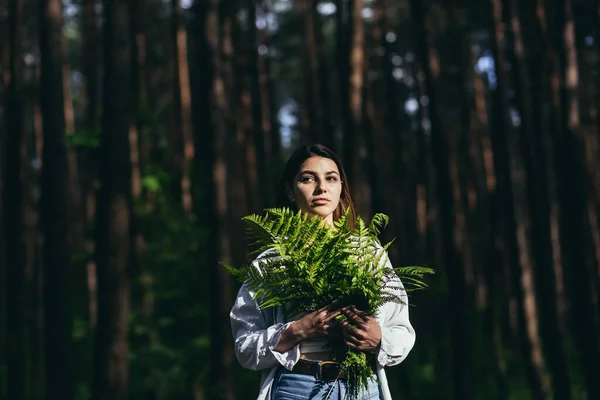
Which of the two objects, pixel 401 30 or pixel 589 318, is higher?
pixel 401 30

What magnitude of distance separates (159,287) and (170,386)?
1.75 m

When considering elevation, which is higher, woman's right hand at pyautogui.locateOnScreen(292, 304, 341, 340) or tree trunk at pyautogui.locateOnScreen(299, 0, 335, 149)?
tree trunk at pyautogui.locateOnScreen(299, 0, 335, 149)

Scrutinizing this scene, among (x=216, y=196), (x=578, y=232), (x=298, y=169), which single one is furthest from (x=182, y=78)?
(x=298, y=169)

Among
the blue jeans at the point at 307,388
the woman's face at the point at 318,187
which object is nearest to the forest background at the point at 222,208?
the woman's face at the point at 318,187

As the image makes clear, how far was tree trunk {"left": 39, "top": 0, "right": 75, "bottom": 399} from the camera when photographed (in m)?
12.0

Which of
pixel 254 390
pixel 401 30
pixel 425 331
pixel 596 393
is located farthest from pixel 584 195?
pixel 401 30

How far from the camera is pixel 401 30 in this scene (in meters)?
31.0

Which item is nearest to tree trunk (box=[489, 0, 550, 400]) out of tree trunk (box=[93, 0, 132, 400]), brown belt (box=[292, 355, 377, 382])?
tree trunk (box=[93, 0, 132, 400])

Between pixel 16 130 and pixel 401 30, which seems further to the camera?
pixel 401 30

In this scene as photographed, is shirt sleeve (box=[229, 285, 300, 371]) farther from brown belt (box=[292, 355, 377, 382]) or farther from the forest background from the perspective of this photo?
the forest background

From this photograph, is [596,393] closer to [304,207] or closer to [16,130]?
[304,207]

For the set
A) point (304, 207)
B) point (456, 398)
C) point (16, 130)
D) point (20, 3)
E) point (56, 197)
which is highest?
point (20, 3)

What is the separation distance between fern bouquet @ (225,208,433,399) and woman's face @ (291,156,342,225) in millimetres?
275

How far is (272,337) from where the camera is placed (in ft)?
12.5
